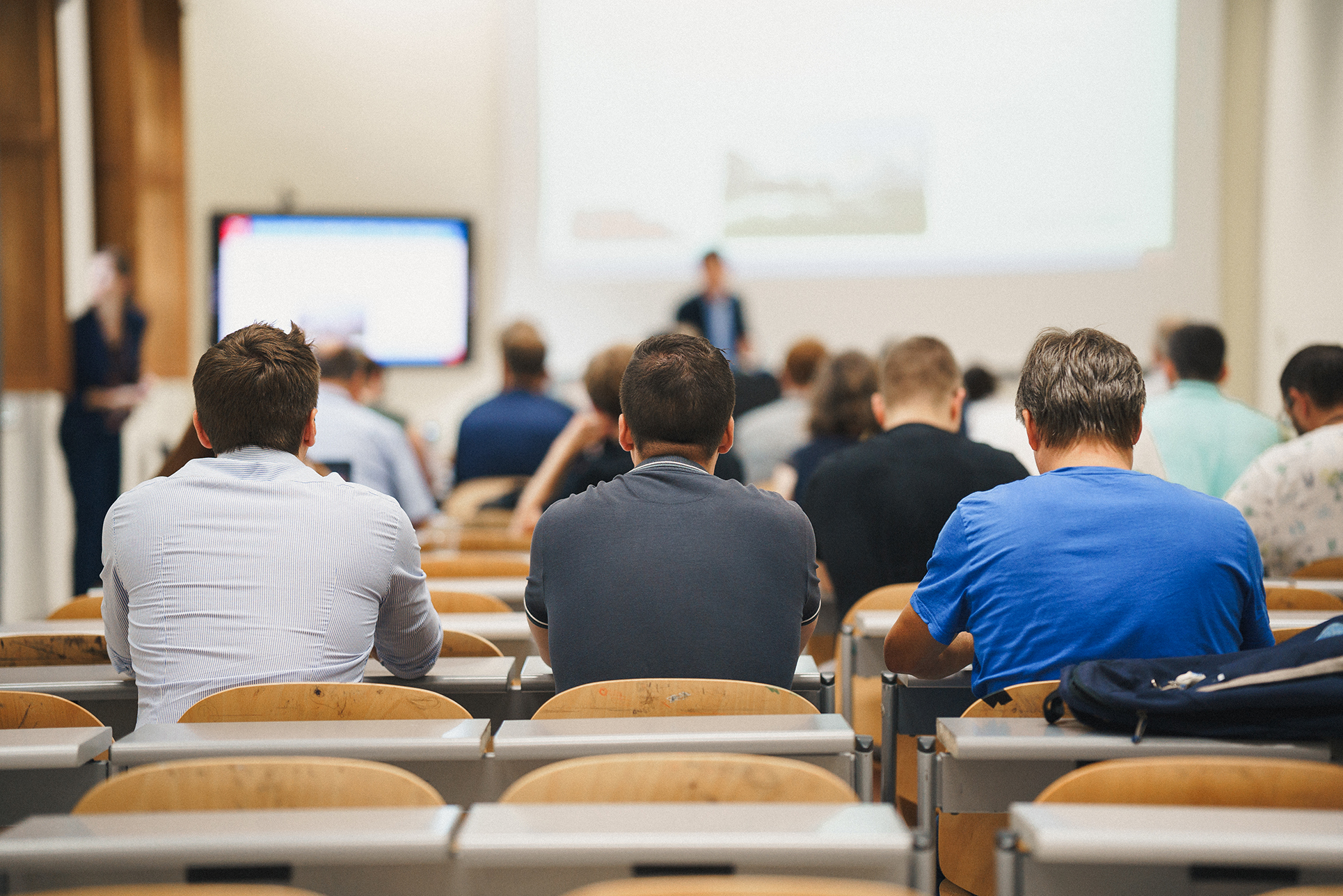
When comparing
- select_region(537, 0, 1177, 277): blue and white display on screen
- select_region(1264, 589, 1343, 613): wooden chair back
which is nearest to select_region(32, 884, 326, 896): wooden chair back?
select_region(1264, 589, 1343, 613): wooden chair back

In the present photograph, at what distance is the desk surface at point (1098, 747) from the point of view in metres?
1.36

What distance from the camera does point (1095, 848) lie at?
110cm

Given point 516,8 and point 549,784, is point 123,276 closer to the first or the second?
point 516,8

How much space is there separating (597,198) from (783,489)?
3.82m

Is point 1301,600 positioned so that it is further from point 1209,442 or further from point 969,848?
point 1209,442

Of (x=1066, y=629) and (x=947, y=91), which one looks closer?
(x=1066, y=629)

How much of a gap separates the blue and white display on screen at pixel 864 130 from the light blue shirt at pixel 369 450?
3.57 m

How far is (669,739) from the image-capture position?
138 centimetres

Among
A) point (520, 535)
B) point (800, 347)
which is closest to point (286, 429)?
point (520, 535)

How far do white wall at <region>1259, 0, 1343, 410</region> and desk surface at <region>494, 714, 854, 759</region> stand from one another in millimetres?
5058

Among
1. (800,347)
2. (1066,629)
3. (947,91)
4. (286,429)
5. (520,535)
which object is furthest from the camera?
(947,91)

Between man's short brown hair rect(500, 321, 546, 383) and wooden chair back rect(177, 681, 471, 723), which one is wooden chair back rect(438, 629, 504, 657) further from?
man's short brown hair rect(500, 321, 546, 383)

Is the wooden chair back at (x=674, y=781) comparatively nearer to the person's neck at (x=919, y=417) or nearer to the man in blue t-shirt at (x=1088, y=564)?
the man in blue t-shirt at (x=1088, y=564)

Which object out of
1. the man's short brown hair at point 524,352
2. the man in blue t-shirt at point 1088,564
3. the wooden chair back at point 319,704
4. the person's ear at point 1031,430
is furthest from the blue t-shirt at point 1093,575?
the man's short brown hair at point 524,352
